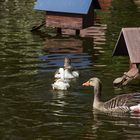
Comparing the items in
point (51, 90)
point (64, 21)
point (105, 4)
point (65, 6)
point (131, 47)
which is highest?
point (105, 4)

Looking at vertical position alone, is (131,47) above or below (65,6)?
below

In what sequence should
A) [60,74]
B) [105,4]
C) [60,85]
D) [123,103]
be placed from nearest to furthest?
[123,103], [60,85], [60,74], [105,4]

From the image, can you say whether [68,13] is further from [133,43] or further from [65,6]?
[133,43]

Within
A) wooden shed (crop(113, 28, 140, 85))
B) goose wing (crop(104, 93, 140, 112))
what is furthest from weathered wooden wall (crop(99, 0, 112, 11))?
goose wing (crop(104, 93, 140, 112))

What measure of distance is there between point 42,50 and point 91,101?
27.6ft

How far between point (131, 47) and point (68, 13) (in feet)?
39.5

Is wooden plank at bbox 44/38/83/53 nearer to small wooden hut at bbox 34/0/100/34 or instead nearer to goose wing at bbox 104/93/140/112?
small wooden hut at bbox 34/0/100/34

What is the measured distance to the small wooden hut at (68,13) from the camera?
28.7m

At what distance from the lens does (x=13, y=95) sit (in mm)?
16250

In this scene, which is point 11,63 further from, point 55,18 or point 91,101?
point 55,18

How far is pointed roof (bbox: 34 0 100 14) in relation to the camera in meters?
28.6

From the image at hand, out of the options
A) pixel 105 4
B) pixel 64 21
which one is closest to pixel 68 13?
pixel 64 21

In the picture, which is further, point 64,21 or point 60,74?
point 64,21

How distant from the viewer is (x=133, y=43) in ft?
57.2
